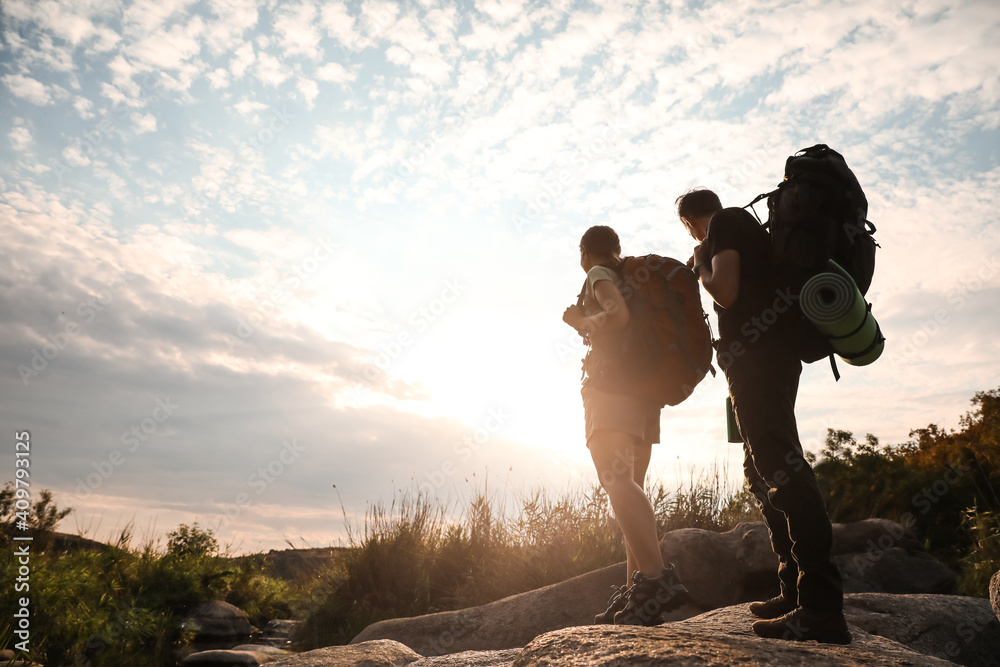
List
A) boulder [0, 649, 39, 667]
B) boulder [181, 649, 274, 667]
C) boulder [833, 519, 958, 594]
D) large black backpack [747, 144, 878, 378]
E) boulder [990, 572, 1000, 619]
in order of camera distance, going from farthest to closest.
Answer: boulder [181, 649, 274, 667] < boulder [0, 649, 39, 667] < boulder [833, 519, 958, 594] < boulder [990, 572, 1000, 619] < large black backpack [747, 144, 878, 378]

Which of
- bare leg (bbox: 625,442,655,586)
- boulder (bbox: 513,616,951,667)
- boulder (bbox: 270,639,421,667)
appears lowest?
boulder (bbox: 270,639,421,667)

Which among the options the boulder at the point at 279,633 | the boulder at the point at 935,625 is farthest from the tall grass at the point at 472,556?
the boulder at the point at 935,625

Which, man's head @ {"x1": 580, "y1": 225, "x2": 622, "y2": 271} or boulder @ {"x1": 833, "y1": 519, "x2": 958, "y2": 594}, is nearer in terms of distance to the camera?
man's head @ {"x1": 580, "y1": 225, "x2": 622, "y2": 271}

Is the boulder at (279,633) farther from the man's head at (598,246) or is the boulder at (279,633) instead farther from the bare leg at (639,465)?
the man's head at (598,246)

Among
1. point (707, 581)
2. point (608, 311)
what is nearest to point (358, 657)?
point (608, 311)

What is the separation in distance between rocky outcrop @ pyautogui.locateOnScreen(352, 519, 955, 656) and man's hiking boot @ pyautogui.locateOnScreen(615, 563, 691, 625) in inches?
72.6

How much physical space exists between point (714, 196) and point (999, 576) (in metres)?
2.26

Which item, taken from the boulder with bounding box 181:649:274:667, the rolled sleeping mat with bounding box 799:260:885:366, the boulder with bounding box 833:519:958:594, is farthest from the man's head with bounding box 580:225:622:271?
the boulder with bounding box 181:649:274:667

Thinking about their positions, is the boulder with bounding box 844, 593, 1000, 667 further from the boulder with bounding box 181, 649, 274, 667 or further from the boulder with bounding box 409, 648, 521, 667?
the boulder with bounding box 181, 649, 274, 667

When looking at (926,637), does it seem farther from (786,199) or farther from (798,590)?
(786,199)

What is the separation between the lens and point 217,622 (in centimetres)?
974

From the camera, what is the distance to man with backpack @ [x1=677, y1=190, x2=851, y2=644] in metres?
2.07

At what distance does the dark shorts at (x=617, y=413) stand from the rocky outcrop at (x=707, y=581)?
2268 mm

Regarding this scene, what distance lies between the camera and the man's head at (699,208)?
2.92m
